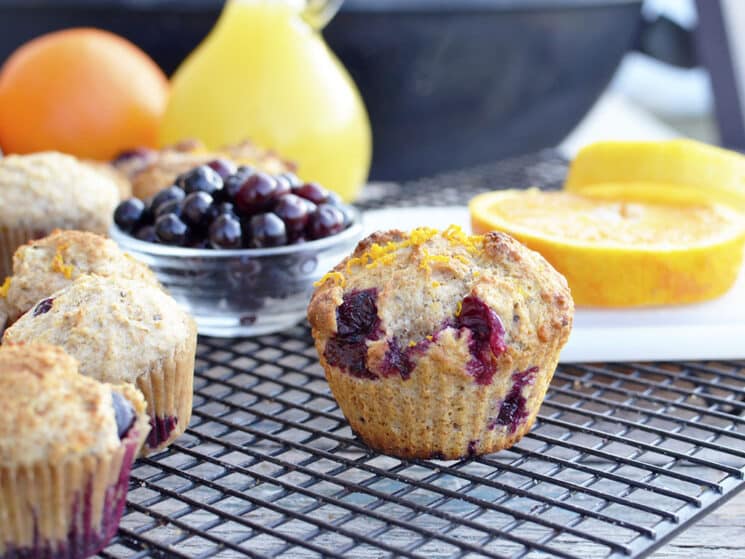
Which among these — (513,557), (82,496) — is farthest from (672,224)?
(82,496)

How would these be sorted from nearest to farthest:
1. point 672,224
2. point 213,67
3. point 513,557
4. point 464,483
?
point 513,557 < point 464,483 < point 672,224 < point 213,67

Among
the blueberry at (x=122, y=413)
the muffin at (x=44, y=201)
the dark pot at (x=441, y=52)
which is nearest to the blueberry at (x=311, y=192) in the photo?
the muffin at (x=44, y=201)

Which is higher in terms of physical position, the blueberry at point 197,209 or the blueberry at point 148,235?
the blueberry at point 197,209

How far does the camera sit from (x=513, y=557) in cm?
141

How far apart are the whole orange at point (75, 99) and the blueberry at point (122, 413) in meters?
1.99

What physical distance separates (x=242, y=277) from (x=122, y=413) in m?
0.83

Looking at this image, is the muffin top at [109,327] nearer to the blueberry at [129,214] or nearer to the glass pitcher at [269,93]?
the blueberry at [129,214]

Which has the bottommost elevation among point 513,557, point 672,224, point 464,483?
point 464,483

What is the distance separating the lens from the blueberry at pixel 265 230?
2.21m

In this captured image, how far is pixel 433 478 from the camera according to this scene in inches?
66.5

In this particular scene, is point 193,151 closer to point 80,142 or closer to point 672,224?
point 80,142

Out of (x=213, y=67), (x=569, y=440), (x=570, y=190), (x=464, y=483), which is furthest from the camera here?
(x=213, y=67)

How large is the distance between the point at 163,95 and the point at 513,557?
98.8 inches

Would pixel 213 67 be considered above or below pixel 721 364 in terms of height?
above
